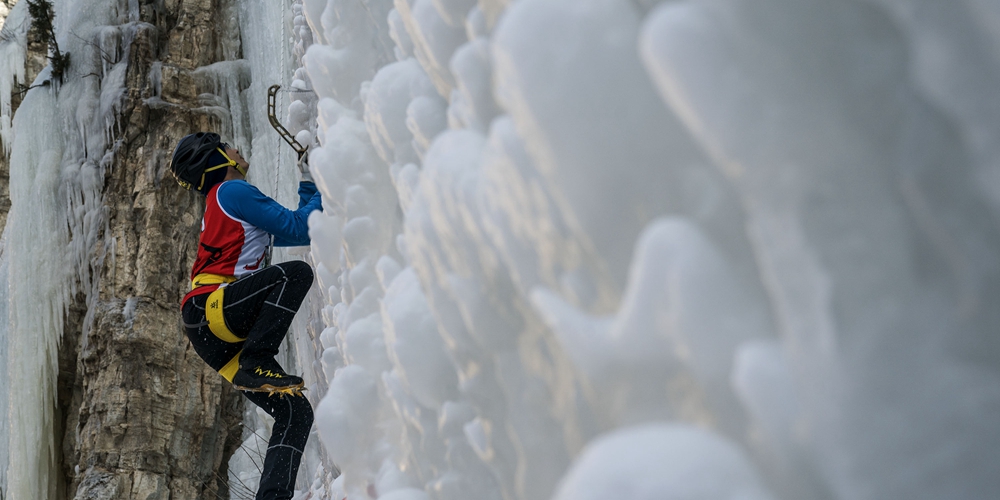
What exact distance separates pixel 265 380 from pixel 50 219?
460 cm

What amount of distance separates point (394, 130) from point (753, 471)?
104 cm

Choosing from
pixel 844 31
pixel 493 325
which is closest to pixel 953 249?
pixel 844 31

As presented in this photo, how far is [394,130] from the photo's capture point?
1.58 meters

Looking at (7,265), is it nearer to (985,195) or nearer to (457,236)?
(457,236)

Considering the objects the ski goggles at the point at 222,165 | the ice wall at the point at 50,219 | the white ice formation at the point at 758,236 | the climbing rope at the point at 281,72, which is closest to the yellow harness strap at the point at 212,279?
the ski goggles at the point at 222,165

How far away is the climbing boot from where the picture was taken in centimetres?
241

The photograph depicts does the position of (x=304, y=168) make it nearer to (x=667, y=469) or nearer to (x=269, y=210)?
(x=269, y=210)

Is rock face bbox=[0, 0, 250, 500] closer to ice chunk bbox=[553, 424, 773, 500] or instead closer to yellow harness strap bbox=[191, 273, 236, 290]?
yellow harness strap bbox=[191, 273, 236, 290]

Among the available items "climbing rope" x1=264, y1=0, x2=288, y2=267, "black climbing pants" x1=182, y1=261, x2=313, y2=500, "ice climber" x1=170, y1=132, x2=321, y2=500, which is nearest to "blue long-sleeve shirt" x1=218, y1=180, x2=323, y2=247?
"ice climber" x1=170, y1=132, x2=321, y2=500

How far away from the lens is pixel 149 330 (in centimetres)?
565

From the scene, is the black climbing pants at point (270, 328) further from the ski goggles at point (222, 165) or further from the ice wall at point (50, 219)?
the ice wall at point (50, 219)

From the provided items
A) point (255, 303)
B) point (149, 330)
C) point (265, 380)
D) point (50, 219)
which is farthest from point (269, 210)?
point (50, 219)

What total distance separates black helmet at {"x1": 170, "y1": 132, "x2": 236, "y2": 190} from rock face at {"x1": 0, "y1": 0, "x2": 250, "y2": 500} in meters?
3.38

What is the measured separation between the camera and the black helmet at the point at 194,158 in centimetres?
263
